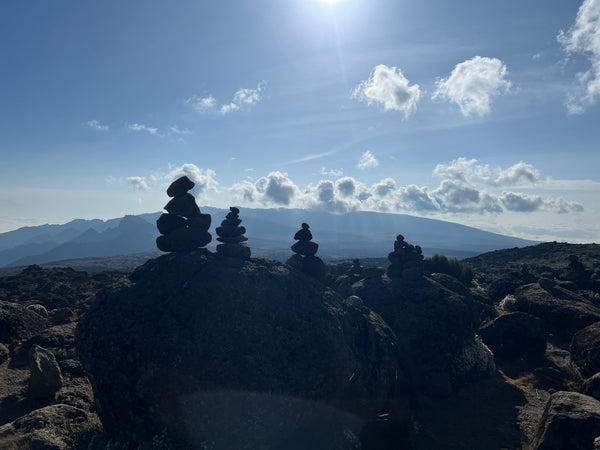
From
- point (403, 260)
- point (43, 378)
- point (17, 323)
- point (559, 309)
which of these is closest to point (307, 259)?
point (403, 260)

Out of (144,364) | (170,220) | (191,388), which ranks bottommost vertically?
(191,388)

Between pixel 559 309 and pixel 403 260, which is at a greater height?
pixel 403 260

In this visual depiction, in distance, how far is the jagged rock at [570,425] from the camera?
30.2 ft

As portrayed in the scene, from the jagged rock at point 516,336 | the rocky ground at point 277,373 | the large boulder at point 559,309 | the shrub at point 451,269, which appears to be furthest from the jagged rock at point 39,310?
the large boulder at point 559,309

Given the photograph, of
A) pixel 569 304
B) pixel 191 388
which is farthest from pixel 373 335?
pixel 569 304

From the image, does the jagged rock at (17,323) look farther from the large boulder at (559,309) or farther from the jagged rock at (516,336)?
the large boulder at (559,309)

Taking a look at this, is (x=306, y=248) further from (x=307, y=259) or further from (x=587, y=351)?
(x=587, y=351)

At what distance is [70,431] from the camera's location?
36.9 feet

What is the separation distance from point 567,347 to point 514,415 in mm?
10777

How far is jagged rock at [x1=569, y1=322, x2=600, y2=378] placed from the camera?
15.5m

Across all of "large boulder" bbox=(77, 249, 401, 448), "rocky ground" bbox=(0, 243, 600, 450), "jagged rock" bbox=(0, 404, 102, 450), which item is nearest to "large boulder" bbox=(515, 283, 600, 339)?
"rocky ground" bbox=(0, 243, 600, 450)

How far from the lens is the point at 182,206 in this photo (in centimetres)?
1655

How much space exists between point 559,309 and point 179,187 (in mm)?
26623

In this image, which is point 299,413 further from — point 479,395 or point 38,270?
point 38,270
